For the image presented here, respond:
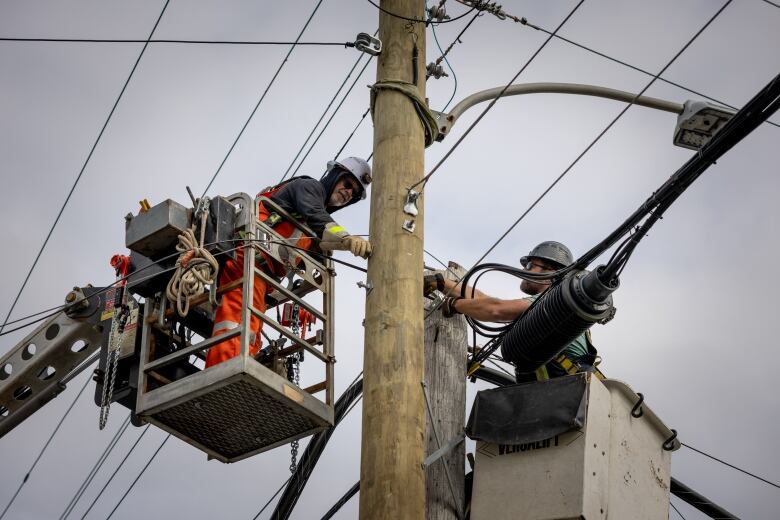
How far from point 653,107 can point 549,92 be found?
0.89 m

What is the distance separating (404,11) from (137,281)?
267 centimetres

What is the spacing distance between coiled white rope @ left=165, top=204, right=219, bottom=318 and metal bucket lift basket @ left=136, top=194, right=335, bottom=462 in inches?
8.7

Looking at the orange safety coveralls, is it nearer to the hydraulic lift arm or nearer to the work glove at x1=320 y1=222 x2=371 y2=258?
the work glove at x1=320 y1=222 x2=371 y2=258

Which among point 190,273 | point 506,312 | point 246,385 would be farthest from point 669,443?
point 190,273

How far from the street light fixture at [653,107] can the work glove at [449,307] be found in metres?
1.13

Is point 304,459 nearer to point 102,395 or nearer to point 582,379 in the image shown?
point 102,395

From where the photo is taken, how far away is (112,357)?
8344 mm

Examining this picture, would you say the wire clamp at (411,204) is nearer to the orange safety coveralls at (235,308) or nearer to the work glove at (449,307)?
the work glove at (449,307)

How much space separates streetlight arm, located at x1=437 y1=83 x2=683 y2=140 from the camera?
836 centimetres

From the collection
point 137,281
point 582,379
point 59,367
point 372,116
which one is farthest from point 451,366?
point 59,367

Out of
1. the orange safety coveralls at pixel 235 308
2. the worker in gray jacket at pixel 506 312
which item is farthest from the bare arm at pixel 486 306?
the orange safety coveralls at pixel 235 308

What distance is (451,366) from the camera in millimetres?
7926

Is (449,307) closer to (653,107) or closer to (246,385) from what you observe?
(246,385)

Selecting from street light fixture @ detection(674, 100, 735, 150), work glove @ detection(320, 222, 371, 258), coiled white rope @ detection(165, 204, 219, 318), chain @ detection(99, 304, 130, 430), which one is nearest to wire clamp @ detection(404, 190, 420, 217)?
work glove @ detection(320, 222, 371, 258)
